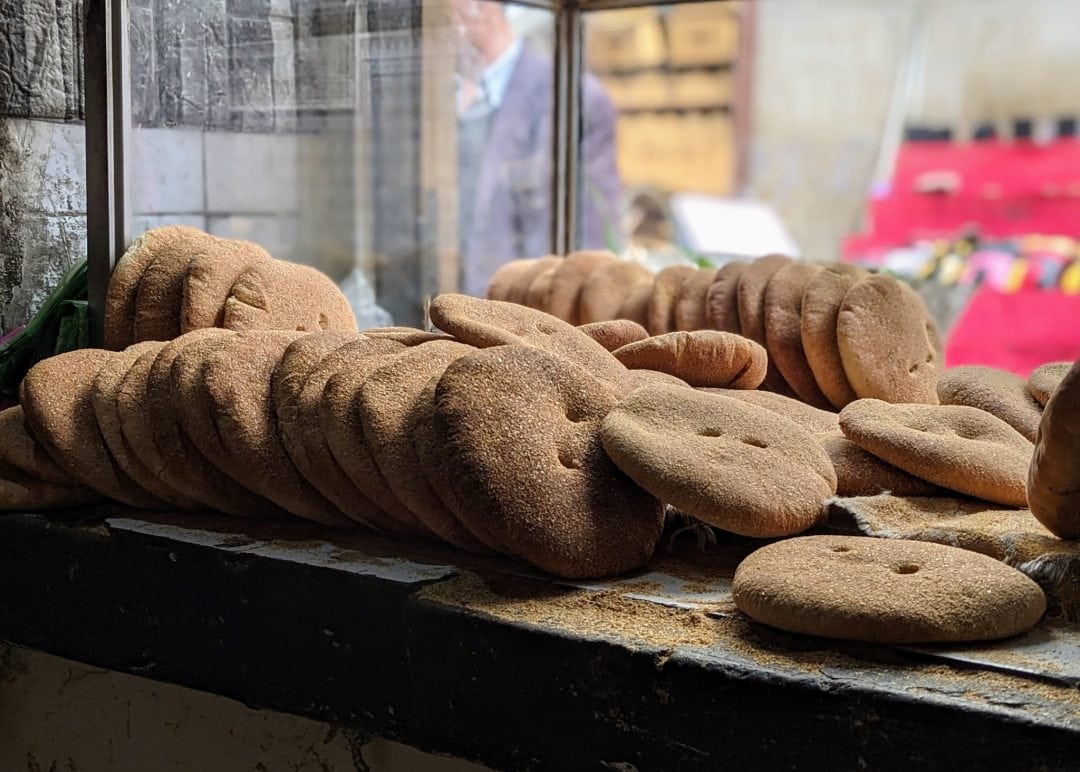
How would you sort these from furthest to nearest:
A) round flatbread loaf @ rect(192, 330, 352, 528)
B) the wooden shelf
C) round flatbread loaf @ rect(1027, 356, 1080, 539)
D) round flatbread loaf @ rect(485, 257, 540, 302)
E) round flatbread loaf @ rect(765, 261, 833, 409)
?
round flatbread loaf @ rect(485, 257, 540, 302)
round flatbread loaf @ rect(765, 261, 833, 409)
round flatbread loaf @ rect(192, 330, 352, 528)
round flatbread loaf @ rect(1027, 356, 1080, 539)
the wooden shelf

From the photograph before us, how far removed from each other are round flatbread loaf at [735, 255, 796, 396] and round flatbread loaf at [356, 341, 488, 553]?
1.02m

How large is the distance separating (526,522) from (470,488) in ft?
0.26

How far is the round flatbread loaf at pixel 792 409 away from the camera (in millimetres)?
1881

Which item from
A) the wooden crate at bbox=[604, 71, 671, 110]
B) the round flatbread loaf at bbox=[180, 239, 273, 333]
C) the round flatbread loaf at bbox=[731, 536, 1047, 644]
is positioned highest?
the wooden crate at bbox=[604, 71, 671, 110]

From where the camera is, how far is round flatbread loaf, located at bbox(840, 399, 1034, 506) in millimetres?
1597

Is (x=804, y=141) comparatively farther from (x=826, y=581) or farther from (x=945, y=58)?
(x=826, y=581)

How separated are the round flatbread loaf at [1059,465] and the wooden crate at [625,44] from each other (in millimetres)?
3567

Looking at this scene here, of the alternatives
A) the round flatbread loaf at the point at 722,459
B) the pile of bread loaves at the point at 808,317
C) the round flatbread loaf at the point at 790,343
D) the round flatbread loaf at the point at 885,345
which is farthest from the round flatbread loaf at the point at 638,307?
the round flatbread loaf at the point at 722,459

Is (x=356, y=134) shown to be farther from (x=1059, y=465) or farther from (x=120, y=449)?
(x=1059, y=465)

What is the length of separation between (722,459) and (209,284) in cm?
113

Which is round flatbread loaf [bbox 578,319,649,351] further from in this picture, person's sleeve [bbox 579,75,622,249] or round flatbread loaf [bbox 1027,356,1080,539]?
person's sleeve [bbox 579,75,622,249]

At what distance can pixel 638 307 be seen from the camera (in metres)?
2.76

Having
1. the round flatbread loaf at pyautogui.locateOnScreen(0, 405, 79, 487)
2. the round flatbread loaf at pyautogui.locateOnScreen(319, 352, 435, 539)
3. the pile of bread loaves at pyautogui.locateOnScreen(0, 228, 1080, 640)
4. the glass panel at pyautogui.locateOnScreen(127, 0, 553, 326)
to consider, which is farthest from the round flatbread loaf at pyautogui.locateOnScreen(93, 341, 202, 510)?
the glass panel at pyautogui.locateOnScreen(127, 0, 553, 326)

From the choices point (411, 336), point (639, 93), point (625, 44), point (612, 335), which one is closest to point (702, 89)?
A: point (639, 93)
